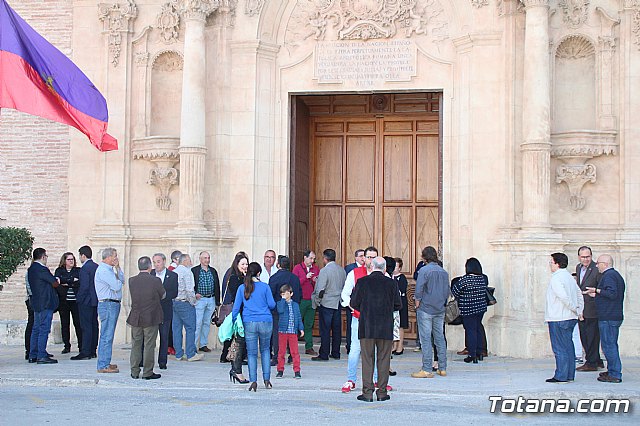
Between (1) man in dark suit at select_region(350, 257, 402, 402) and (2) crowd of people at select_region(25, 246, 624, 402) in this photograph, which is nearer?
(1) man in dark suit at select_region(350, 257, 402, 402)

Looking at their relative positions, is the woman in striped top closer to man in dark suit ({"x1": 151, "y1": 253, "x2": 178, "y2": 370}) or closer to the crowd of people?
the crowd of people

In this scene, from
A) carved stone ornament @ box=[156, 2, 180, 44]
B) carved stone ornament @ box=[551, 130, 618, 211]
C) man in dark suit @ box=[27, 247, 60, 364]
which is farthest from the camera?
carved stone ornament @ box=[156, 2, 180, 44]

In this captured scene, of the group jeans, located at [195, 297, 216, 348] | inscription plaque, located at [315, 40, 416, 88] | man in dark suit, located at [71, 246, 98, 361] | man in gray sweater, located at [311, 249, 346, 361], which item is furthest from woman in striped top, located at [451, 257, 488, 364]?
man in dark suit, located at [71, 246, 98, 361]

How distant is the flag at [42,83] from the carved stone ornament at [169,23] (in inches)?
93.2

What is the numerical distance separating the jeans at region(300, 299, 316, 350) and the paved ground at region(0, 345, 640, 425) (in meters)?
1.28

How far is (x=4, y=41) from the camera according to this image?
1430cm

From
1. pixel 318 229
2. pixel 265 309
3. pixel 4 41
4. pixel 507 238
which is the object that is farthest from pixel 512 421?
pixel 318 229

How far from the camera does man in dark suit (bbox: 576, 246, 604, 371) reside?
13719 mm

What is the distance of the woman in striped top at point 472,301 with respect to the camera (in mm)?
15180

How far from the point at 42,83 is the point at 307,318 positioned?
554cm

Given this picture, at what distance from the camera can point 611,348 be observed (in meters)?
12.9

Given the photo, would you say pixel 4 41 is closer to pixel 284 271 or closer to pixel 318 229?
pixel 284 271

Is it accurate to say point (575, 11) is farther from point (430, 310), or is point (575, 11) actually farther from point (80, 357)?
point (80, 357)

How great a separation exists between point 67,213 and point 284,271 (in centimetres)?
623
